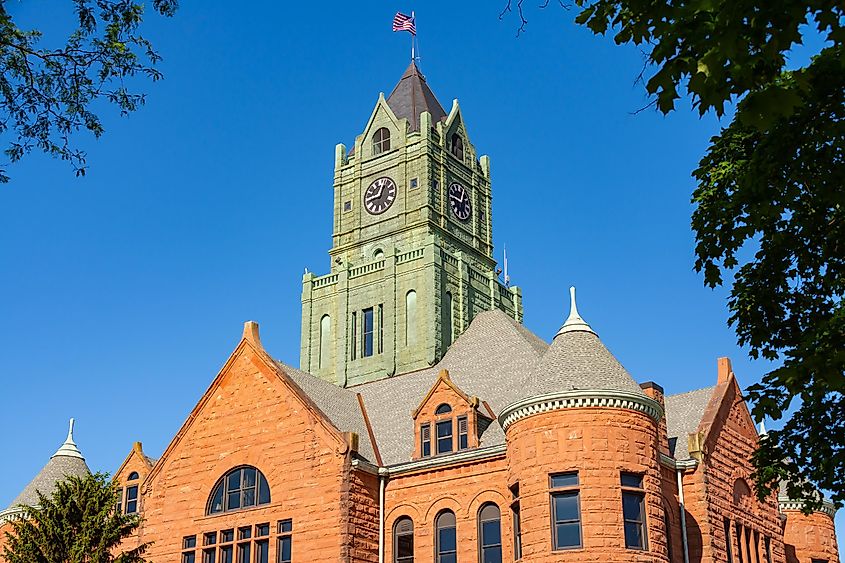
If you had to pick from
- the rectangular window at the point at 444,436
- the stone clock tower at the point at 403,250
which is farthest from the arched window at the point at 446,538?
the stone clock tower at the point at 403,250

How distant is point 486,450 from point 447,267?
630 inches

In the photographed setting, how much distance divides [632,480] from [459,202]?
2477 centimetres

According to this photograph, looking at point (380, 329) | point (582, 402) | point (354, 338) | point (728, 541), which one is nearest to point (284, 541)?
point (582, 402)

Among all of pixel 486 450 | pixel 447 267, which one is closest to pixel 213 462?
pixel 486 450

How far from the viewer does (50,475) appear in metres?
45.1

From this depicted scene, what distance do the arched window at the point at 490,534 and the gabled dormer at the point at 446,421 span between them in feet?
7.62

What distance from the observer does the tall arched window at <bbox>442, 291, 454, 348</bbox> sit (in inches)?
1827

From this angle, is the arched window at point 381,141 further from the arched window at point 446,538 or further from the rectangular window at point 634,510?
the rectangular window at point 634,510

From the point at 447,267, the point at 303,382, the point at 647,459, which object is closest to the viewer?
the point at 647,459

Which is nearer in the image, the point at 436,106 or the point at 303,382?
the point at 303,382

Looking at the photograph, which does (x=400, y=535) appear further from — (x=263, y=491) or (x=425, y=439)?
(x=263, y=491)

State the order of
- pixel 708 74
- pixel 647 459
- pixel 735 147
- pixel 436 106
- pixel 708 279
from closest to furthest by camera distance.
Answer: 1. pixel 708 74
2. pixel 708 279
3. pixel 735 147
4. pixel 647 459
5. pixel 436 106

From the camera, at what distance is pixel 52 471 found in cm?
4538

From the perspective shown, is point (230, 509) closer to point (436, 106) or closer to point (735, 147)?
point (735, 147)
